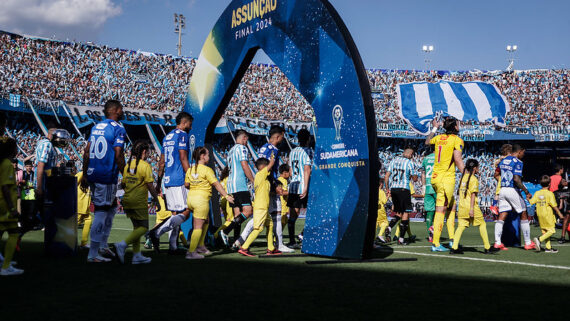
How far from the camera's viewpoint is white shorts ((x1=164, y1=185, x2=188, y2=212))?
859 cm

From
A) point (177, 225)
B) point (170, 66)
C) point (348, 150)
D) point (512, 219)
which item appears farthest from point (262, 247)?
point (170, 66)

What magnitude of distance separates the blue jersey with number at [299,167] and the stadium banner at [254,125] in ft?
77.6

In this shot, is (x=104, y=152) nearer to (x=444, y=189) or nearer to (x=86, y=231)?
(x=86, y=231)

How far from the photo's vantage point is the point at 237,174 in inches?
365

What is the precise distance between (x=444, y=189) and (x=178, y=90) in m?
30.3

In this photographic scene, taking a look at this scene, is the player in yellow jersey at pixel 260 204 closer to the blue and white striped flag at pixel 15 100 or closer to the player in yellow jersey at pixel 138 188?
the player in yellow jersey at pixel 138 188

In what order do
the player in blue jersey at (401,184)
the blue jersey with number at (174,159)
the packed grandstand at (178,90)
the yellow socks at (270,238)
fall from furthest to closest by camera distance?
the packed grandstand at (178,90), the player in blue jersey at (401,184), the blue jersey with number at (174,159), the yellow socks at (270,238)

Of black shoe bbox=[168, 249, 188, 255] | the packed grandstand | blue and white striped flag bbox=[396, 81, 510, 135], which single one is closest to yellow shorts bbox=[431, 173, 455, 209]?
black shoe bbox=[168, 249, 188, 255]

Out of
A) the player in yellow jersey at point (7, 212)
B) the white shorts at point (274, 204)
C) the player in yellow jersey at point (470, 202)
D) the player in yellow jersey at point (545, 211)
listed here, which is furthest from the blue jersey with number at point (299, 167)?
the player in yellow jersey at point (7, 212)

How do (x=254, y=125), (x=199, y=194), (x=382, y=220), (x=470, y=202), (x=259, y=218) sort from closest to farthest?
(x=199, y=194) < (x=259, y=218) < (x=470, y=202) < (x=382, y=220) < (x=254, y=125)

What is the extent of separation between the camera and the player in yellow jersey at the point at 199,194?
7.73 meters

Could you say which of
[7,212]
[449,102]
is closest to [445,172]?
[7,212]

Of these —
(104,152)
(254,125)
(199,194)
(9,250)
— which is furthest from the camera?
(254,125)

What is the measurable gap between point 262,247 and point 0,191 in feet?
16.0
